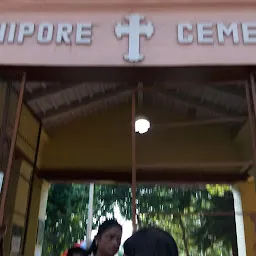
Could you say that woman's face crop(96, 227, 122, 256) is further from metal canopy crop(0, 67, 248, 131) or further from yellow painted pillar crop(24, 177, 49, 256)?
yellow painted pillar crop(24, 177, 49, 256)

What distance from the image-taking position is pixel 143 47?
2381 mm

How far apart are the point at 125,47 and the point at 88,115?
2.15 m

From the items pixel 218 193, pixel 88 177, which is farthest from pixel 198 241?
pixel 88 177

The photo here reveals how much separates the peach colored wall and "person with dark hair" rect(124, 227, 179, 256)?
1146 millimetres

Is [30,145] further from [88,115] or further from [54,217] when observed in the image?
[54,217]

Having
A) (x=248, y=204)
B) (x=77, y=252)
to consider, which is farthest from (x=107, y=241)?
(x=248, y=204)

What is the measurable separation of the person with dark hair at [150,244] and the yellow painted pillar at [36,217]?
283 centimetres

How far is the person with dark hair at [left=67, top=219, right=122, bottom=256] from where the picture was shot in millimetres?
2135

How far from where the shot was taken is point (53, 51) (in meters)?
2.40

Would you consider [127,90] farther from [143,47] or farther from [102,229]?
[102,229]

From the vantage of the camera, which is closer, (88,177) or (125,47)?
(125,47)

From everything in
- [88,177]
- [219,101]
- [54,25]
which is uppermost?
[219,101]

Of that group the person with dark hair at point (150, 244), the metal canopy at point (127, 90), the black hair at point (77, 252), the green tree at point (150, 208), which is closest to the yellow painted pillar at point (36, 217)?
the metal canopy at point (127, 90)

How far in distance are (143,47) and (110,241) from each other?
3.65 ft
